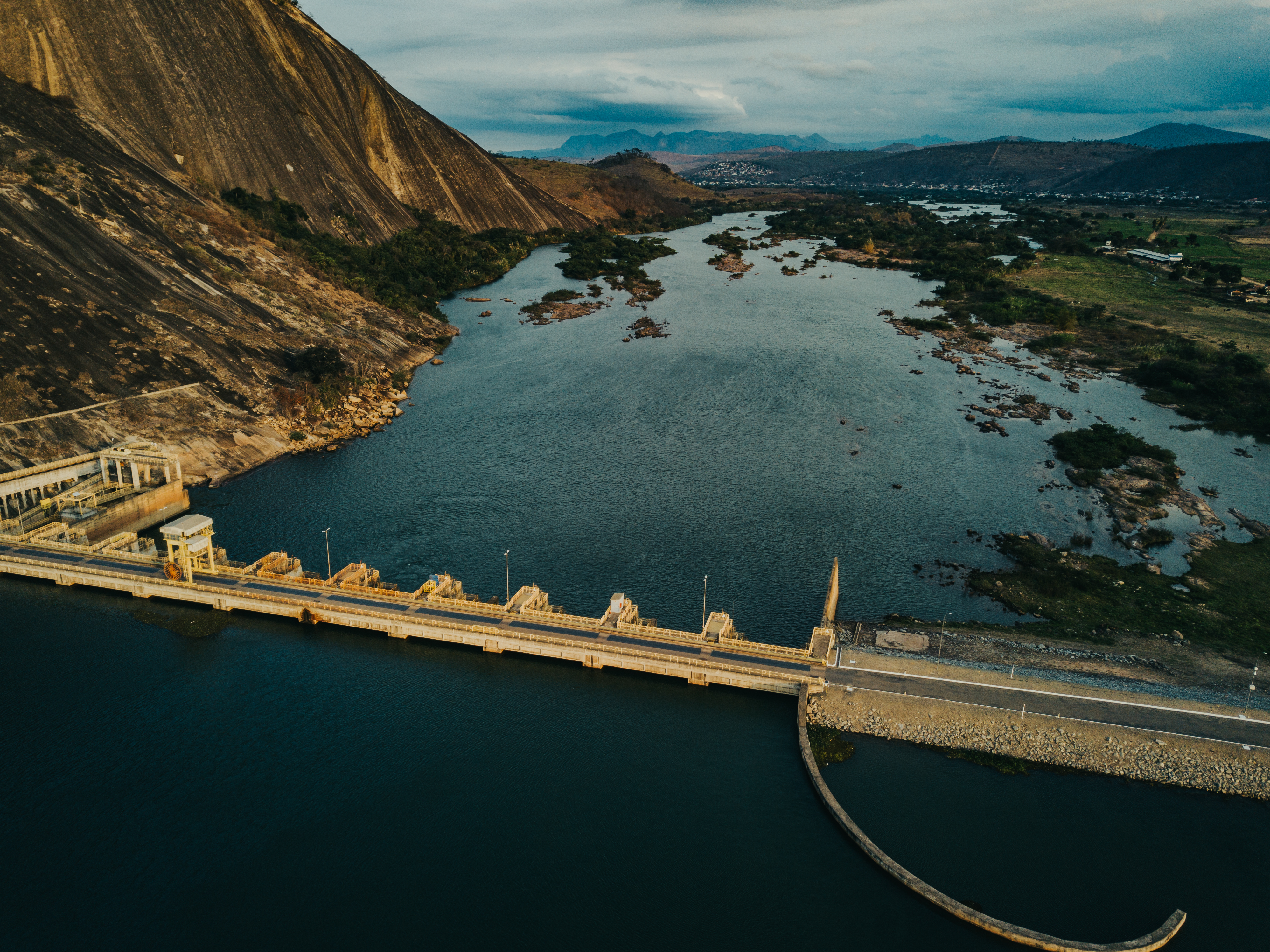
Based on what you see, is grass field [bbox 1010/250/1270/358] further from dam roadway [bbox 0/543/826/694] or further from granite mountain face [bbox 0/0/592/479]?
granite mountain face [bbox 0/0/592/479]

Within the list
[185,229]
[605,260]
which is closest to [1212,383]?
[605,260]

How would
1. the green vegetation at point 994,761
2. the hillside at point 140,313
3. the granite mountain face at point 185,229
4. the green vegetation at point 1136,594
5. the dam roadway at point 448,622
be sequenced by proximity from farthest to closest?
1. the granite mountain face at point 185,229
2. the hillside at point 140,313
3. the green vegetation at point 1136,594
4. the dam roadway at point 448,622
5. the green vegetation at point 994,761

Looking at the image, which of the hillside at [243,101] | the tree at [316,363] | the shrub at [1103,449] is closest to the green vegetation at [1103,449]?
the shrub at [1103,449]

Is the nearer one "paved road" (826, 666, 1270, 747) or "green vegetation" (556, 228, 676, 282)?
"paved road" (826, 666, 1270, 747)

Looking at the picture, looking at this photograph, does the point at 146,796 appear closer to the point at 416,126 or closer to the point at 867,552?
the point at 867,552

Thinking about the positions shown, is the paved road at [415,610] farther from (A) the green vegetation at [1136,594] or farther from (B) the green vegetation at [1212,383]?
(B) the green vegetation at [1212,383]

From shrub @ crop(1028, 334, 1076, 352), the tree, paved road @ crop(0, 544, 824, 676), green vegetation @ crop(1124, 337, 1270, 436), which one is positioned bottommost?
paved road @ crop(0, 544, 824, 676)

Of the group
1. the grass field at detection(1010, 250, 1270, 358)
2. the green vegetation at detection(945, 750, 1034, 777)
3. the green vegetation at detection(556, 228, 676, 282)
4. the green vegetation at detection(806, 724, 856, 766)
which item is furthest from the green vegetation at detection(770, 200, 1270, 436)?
the green vegetation at detection(806, 724, 856, 766)
